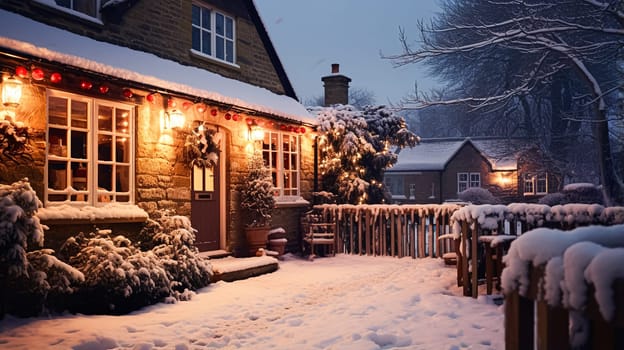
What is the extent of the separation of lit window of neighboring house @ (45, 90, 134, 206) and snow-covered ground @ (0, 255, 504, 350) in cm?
208

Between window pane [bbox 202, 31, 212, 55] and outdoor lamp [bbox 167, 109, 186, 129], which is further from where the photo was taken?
window pane [bbox 202, 31, 212, 55]

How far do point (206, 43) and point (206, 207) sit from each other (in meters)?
3.53

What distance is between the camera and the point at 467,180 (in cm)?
3319

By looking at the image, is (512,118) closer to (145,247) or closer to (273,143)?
(273,143)

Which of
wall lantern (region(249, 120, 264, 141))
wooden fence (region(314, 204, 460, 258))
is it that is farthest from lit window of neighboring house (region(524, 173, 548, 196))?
wall lantern (region(249, 120, 264, 141))

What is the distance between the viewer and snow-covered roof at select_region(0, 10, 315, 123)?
6.89 m

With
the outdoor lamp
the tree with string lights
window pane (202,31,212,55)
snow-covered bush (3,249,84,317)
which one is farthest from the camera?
the tree with string lights

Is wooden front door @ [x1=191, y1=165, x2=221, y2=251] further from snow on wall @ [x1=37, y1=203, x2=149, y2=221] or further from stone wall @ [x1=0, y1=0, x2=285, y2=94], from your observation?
stone wall @ [x1=0, y1=0, x2=285, y2=94]

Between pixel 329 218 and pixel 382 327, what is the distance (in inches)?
286

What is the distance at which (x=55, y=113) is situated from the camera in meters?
7.47

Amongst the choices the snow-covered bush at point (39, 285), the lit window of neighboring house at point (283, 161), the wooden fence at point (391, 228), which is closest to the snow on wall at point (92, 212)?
the snow-covered bush at point (39, 285)

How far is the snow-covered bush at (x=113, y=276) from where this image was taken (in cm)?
653

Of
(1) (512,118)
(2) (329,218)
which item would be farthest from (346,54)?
(2) (329,218)

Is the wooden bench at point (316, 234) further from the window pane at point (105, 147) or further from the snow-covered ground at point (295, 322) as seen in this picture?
the window pane at point (105, 147)
